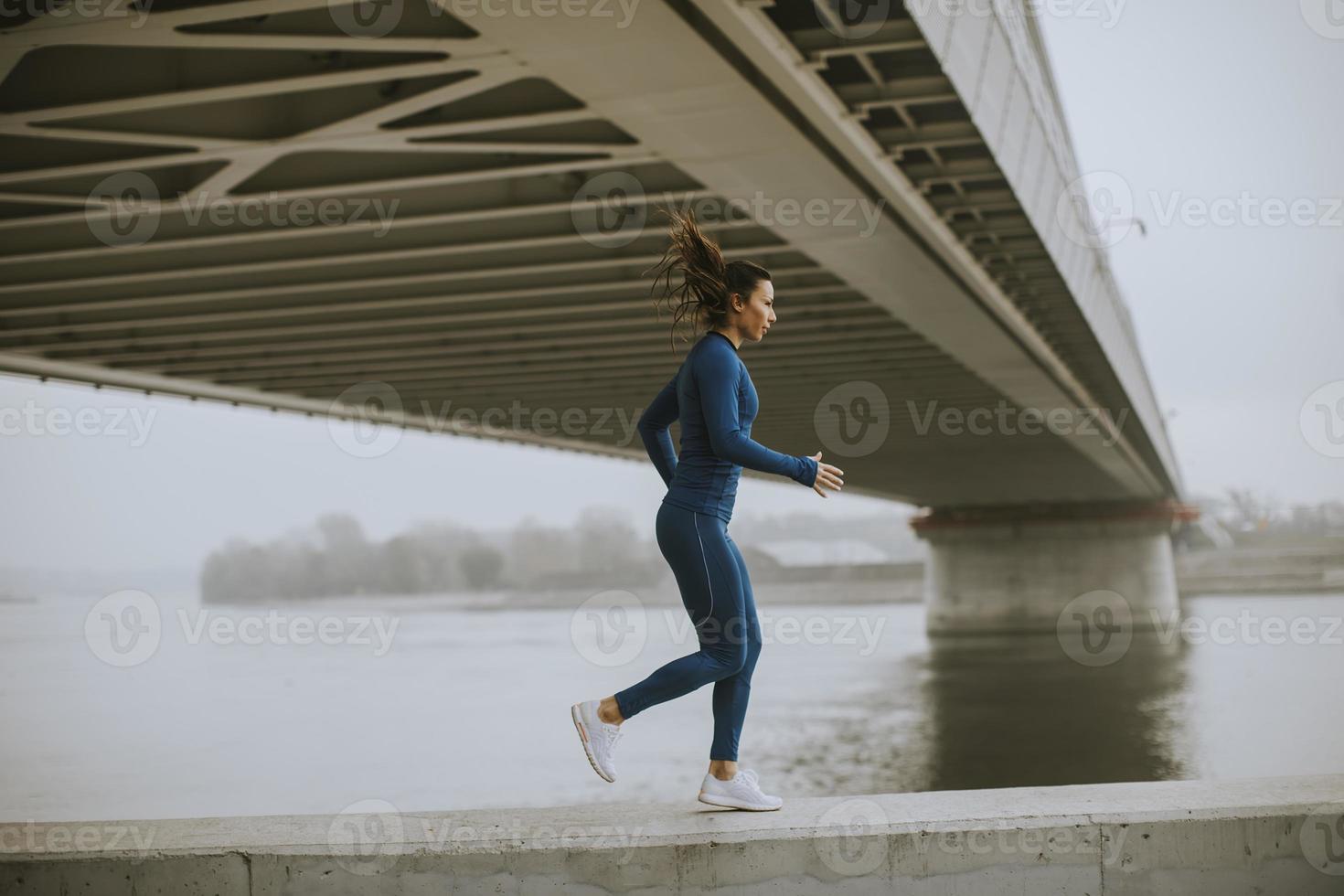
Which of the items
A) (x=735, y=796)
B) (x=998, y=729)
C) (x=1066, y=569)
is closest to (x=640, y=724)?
(x=998, y=729)

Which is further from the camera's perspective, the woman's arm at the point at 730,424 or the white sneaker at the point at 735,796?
the white sneaker at the point at 735,796

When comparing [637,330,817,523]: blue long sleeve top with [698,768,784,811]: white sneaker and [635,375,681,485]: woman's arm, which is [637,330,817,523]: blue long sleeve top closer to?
[635,375,681,485]: woman's arm

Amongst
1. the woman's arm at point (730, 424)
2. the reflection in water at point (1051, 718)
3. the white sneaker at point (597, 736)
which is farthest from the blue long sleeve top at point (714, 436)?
the reflection in water at point (1051, 718)

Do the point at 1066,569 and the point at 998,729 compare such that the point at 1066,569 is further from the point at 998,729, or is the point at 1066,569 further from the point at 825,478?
the point at 825,478

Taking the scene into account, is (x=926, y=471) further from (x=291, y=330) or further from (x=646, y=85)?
(x=646, y=85)

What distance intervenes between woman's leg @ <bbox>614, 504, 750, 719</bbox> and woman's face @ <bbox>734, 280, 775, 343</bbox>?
69 centimetres

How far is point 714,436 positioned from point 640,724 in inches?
922

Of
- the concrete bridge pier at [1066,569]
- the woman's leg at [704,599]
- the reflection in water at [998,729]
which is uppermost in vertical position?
the concrete bridge pier at [1066,569]

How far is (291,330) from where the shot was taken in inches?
771

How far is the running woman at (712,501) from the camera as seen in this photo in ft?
14.7

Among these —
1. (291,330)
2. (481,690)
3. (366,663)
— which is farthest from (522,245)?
(366,663)

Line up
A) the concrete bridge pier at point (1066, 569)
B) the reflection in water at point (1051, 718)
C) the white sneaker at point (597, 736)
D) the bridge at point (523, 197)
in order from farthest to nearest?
1. the concrete bridge pier at point (1066, 569)
2. the reflection in water at point (1051, 718)
3. the bridge at point (523, 197)
4. the white sneaker at point (597, 736)

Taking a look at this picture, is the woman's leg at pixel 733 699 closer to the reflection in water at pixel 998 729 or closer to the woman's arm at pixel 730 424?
the woman's arm at pixel 730 424

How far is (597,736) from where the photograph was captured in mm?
4613
